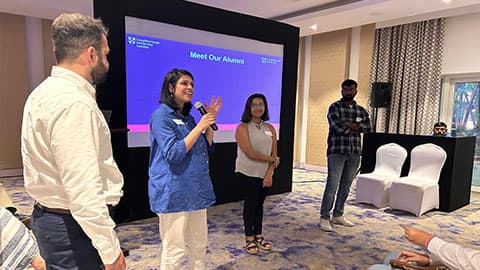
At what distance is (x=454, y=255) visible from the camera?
1192mm

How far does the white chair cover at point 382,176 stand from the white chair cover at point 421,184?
13 cm

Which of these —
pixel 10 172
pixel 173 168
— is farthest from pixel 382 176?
pixel 10 172

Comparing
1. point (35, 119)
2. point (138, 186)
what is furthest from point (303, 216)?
point (35, 119)

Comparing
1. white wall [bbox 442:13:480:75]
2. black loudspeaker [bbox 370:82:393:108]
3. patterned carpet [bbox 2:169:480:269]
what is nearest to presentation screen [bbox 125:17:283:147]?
patterned carpet [bbox 2:169:480:269]

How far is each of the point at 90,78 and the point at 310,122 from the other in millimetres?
6417

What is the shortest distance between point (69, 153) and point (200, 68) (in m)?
2.92

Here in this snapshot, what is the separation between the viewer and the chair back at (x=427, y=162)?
3898 millimetres

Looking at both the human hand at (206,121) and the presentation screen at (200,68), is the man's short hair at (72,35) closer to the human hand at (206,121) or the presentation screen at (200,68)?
the human hand at (206,121)

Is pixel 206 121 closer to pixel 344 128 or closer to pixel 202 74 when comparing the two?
pixel 344 128

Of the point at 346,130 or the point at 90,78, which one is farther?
the point at 346,130

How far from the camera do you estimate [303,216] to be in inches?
146

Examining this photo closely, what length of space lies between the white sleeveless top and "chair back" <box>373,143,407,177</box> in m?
2.47

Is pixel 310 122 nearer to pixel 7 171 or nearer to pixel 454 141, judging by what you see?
pixel 454 141

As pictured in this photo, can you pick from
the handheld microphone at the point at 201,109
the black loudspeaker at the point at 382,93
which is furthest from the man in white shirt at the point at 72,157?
the black loudspeaker at the point at 382,93
